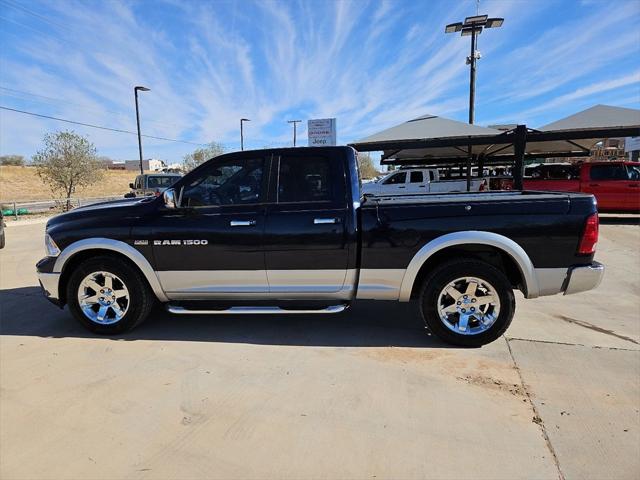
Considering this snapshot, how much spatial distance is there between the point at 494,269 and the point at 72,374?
3.73 m

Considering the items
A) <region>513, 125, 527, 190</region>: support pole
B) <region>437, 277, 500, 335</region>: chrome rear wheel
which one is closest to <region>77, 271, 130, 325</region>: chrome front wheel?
<region>437, 277, 500, 335</region>: chrome rear wheel

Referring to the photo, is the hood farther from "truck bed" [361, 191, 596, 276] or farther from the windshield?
the windshield

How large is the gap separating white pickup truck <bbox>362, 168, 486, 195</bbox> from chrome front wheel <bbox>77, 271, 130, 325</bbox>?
15151 mm

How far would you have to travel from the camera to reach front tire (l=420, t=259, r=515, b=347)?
12.5 ft

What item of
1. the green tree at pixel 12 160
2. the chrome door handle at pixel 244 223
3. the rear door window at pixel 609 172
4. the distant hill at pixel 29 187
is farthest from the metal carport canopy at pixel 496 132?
the green tree at pixel 12 160

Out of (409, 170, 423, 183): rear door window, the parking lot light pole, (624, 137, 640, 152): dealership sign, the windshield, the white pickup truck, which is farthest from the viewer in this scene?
(624, 137, 640, 152): dealership sign

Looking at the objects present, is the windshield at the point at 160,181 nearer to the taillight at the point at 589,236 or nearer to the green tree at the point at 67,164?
the green tree at the point at 67,164

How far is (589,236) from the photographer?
3.67 m

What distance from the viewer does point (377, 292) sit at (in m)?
4.00

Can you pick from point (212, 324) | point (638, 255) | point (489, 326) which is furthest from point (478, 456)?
point (638, 255)

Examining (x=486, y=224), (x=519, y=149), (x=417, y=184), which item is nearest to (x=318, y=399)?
(x=486, y=224)

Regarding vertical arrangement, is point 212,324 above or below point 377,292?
below

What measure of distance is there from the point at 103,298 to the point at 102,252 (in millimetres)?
464

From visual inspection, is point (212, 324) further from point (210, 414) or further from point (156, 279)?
point (210, 414)
